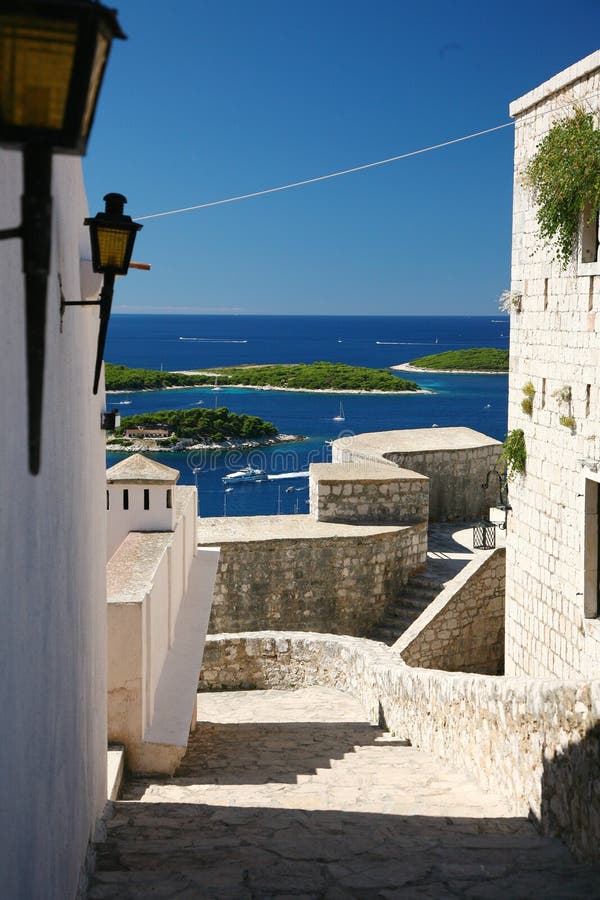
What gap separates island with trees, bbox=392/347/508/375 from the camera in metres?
116

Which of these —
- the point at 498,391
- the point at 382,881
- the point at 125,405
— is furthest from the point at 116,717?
the point at 498,391

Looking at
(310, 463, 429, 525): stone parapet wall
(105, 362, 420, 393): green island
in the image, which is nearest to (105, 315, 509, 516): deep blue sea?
(105, 362, 420, 393): green island

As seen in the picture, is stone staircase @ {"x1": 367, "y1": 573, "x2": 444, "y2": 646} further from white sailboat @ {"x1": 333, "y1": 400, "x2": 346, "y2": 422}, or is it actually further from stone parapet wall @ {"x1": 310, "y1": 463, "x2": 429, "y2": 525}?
white sailboat @ {"x1": 333, "y1": 400, "x2": 346, "y2": 422}

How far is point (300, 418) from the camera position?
7338 centimetres

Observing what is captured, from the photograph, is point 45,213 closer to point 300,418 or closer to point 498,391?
point 300,418

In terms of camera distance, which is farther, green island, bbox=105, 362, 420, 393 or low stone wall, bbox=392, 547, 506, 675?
green island, bbox=105, 362, 420, 393

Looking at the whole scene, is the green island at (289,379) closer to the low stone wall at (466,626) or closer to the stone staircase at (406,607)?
the stone staircase at (406,607)

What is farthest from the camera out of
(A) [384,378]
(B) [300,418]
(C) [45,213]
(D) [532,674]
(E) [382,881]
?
(A) [384,378]

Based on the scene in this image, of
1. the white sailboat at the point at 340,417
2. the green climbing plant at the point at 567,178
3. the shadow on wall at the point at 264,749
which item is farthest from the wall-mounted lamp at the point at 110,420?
the white sailboat at the point at 340,417

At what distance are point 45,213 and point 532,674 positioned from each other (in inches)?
427

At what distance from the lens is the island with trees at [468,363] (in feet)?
380

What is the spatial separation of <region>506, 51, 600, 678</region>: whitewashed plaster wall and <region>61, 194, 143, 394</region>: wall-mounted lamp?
20.5 ft

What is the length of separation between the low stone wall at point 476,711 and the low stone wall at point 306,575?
210 centimetres

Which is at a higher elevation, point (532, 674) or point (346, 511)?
point (346, 511)
